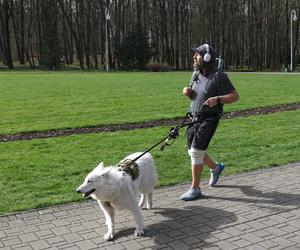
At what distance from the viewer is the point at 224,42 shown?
6981 centimetres

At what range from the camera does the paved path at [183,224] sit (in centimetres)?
502

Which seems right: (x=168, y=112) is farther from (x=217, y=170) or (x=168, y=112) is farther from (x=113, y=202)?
(x=113, y=202)

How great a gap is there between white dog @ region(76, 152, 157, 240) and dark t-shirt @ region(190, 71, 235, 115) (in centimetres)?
124

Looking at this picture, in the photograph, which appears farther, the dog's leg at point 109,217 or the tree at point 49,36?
the tree at point 49,36

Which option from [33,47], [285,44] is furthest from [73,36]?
[285,44]

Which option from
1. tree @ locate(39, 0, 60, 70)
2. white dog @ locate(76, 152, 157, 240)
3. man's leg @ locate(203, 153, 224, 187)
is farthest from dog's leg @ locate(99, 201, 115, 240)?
tree @ locate(39, 0, 60, 70)

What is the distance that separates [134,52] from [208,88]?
5799 centimetres

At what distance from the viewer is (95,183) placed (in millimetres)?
4891

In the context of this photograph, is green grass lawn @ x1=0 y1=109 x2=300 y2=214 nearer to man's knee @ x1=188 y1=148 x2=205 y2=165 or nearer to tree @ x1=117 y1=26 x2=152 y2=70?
man's knee @ x1=188 y1=148 x2=205 y2=165

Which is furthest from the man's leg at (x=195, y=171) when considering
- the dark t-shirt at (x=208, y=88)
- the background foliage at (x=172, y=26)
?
the background foliage at (x=172, y=26)

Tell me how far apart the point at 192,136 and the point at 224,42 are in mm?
65422

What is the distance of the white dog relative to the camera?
489 centimetres

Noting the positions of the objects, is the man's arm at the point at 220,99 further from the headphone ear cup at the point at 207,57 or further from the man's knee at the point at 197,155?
the man's knee at the point at 197,155

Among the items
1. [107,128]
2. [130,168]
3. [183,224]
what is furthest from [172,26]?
[183,224]
